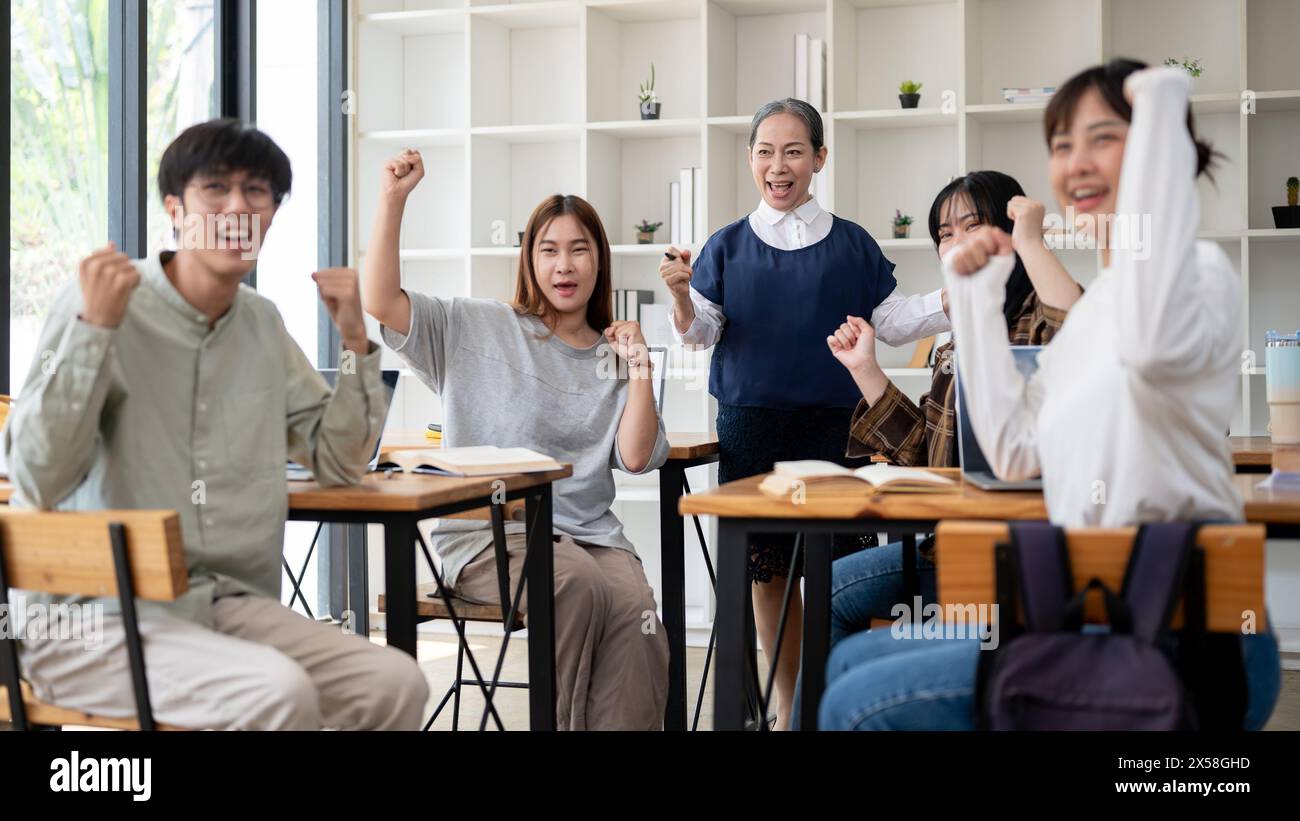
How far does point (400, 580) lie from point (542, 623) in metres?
0.55

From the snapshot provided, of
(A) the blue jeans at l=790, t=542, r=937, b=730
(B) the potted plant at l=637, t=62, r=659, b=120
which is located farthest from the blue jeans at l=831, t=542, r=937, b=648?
(B) the potted plant at l=637, t=62, r=659, b=120

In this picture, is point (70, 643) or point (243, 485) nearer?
point (70, 643)

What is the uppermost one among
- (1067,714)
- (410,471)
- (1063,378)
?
(1063,378)

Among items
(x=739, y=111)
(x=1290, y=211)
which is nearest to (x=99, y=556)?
(x=739, y=111)

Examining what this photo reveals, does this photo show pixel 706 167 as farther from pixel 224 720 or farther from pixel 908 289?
pixel 224 720

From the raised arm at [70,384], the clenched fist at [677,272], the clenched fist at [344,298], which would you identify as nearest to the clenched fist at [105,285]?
the raised arm at [70,384]

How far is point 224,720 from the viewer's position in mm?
1784

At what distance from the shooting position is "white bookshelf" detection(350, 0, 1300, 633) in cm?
451

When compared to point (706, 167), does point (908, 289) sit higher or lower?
lower

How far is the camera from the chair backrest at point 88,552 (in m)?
1.62

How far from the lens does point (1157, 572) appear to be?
4.82 ft

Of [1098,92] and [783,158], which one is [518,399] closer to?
[783,158]

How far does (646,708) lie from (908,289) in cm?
251
